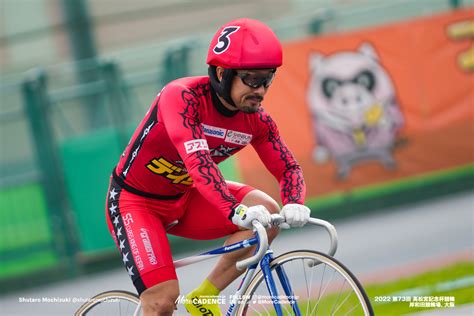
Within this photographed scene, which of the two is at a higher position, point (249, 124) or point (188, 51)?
point (188, 51)

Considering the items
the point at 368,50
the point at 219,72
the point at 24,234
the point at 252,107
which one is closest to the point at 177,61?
the point at 368,50

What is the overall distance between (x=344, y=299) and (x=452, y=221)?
681 centimetres

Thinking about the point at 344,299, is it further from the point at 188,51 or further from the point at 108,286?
the point at 188,51

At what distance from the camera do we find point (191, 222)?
5.80 metres

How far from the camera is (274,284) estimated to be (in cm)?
498

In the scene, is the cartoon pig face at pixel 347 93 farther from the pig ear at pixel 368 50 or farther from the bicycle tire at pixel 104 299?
the bicycle tire at pixel 104 299

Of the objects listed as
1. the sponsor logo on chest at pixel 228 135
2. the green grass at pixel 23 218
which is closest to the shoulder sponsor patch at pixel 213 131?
the sponsor logo on chest at pixel 228 135

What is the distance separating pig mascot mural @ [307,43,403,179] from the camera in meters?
12.4

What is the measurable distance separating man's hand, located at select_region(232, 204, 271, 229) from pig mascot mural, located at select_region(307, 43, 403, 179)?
301 inches

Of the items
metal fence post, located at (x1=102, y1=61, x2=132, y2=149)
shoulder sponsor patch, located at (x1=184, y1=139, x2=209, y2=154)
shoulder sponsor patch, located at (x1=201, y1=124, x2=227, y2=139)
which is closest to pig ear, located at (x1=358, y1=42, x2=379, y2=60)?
metal fence post, located at (x1=102, y1=61, x2=132, y2=149)

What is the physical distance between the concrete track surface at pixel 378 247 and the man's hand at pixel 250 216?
367 centimetres

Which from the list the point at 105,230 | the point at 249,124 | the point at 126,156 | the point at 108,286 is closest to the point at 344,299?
the point at 249,124

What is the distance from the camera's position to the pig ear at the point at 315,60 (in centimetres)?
A: 1250

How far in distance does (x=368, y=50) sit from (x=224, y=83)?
7786 mm
